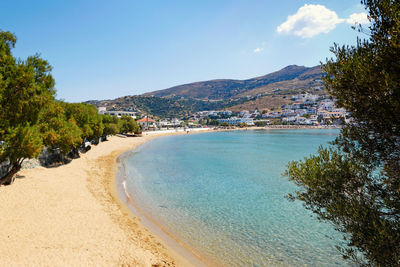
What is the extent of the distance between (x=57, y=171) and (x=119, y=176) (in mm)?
7233

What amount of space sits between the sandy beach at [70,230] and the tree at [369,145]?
25.5ft

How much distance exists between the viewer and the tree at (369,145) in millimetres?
6121

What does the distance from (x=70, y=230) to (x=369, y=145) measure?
A: 14889 millimetres

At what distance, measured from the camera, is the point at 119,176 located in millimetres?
29875

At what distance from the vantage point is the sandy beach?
9836mm

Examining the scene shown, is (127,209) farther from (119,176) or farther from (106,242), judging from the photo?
(119,176)

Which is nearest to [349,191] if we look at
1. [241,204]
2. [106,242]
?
[106,242]

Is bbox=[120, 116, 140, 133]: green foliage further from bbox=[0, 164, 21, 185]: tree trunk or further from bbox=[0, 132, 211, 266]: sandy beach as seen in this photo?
bbox=[0, 164, 21, 185]: tree trunk

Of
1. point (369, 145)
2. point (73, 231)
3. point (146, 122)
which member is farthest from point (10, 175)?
point (146, 122)

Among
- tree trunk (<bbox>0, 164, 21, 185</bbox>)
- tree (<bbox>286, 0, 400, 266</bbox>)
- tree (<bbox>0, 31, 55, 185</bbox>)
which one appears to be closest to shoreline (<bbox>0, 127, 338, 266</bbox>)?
tree trunk (<bbox>0, 164, 21, 185</bbox>)

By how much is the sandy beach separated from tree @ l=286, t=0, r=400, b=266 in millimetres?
7782

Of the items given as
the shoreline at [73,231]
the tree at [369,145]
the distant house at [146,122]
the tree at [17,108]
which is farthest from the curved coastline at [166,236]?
the distant house at [146,122]

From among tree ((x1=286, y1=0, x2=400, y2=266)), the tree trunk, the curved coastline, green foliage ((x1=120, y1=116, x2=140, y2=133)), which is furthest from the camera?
green foliage ((x1=120, y1=116, x2=140, y2=133))

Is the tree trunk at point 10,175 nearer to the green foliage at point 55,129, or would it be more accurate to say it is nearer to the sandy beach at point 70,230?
the sandy beach at point 70,230
